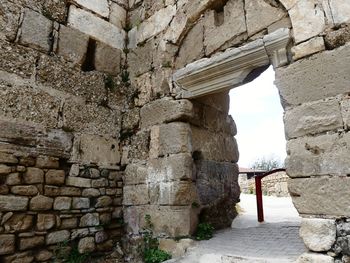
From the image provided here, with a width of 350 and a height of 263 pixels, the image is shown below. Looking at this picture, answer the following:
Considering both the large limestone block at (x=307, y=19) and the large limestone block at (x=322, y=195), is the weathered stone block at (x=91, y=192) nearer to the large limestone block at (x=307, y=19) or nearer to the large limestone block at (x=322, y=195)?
the large limestone block at (x=322, y=195)

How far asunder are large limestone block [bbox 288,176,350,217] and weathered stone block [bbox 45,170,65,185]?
238 cm

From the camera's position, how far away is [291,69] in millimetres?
2580

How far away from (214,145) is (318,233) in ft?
6.16

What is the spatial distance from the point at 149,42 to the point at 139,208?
7.17 feet

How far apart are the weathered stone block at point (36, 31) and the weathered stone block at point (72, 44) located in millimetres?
146

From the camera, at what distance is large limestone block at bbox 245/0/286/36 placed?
283cm

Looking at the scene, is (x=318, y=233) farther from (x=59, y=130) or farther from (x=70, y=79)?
(x=70, y=79)

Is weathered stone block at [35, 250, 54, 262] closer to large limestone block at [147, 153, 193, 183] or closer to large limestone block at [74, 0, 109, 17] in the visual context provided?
large limestone block at [147, 153, 193, 183]

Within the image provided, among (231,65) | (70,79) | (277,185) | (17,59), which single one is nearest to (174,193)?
(231,65)

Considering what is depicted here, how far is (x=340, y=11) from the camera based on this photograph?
2.37 metres

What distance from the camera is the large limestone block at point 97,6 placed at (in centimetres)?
398

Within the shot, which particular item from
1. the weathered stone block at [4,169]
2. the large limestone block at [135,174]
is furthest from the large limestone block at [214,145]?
the weathered stone block at [4,169]

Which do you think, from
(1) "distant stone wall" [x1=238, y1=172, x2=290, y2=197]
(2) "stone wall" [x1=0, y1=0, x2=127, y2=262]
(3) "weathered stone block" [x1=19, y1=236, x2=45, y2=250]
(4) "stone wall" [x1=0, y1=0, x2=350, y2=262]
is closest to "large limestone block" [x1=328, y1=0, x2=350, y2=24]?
(4) "stone wall" [x1=0, y1=0, x2=350, y2=262]

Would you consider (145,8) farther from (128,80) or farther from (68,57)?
(68,57)
